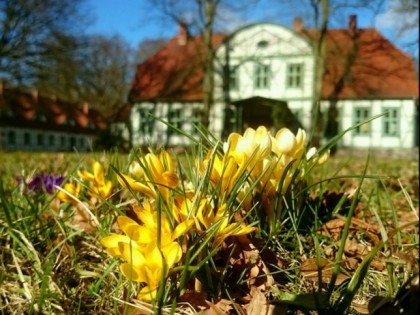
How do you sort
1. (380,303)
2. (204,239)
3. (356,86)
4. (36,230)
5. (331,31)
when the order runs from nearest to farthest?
(380,303), (204,239), (36,230), (356,86), (331,31)

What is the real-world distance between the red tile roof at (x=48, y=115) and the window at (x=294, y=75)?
17.8 metres

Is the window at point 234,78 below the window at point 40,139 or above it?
above

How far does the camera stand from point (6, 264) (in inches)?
40.3

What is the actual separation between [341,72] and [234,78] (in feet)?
17.5

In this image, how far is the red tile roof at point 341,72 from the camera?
23.1m

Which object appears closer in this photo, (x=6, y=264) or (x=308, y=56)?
(x=6, y=264)

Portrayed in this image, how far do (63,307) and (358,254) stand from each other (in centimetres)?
57

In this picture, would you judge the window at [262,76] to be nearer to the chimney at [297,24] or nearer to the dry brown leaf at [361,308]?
the chimney at [297,24]

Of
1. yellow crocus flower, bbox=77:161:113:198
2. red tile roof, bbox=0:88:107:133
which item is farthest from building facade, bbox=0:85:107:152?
yellow crocus flower, bbox=77:161:113:198

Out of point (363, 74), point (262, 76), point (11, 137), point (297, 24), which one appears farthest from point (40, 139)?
point (363, 74)

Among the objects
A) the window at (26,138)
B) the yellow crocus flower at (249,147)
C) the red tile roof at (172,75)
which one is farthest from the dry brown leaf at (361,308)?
the window at (26,138)

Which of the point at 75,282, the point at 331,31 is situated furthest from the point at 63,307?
the point at 331,31

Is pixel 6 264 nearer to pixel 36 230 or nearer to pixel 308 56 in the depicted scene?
pixel 36 230

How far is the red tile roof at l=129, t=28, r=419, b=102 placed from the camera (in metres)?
23.1
